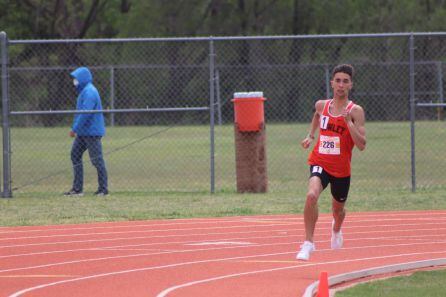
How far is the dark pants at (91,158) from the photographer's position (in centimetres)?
1834

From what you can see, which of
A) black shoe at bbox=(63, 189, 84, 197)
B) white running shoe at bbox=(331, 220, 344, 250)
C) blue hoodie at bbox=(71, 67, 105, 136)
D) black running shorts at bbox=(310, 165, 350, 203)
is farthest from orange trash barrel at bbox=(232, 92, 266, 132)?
black running shorts at bbox=(310, 165, 350, 203)

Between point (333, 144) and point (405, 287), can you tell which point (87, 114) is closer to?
point (333, 144)

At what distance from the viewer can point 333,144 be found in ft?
36.8

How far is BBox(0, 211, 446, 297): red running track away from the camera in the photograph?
958 centimetres

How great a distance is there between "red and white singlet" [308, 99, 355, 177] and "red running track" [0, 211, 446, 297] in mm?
887

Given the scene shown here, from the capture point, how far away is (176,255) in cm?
1166

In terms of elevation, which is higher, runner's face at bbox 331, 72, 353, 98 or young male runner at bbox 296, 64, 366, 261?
runner's face at bbox 331, 72, 353, 98

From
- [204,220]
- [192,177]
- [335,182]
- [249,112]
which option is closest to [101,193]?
[249,112]

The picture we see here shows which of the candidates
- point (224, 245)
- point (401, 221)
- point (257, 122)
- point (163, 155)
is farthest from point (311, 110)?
point (224, 245)

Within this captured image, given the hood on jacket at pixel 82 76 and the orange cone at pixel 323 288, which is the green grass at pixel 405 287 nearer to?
the orange cone at pixel 323 288

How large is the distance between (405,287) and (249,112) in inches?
366

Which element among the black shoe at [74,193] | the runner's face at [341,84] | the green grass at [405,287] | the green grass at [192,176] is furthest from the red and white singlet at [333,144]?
the black shoe at [74,193]

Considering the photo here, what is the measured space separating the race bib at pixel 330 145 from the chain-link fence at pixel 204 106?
27.4 feet

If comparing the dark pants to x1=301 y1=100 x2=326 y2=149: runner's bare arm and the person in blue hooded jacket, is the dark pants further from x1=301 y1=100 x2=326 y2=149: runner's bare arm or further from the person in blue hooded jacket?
x1=301 y1=100 x2=326 y2=149: runner's bare arm
